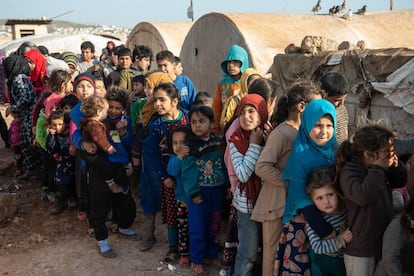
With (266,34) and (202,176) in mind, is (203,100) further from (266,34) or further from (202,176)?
(266,34)

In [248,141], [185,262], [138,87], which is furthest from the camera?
[138,87]

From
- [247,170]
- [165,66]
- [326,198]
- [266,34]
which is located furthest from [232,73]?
[266,34]

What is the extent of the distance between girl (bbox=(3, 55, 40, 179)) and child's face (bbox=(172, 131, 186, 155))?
306cm

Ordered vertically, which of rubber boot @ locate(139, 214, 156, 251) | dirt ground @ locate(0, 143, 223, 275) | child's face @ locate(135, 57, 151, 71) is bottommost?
dirt ground @ locate(0, 143, 223, 275)

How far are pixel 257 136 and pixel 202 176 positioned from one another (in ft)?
2.29

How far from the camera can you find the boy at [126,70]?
568 cm

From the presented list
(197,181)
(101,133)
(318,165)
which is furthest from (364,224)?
(101,133)

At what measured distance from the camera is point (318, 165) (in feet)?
7.77

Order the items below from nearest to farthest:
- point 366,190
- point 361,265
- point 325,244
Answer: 1. point 366,190
2. point 361,265
3. point 325,244

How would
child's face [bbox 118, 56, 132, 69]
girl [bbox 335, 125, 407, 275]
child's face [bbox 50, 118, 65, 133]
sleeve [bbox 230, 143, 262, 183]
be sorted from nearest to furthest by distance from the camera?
girl [bbox 335, 125, 407, 275] < sleeve [bbox 230, 143, 262, 183] < child's face [bbox 50, 118, 65, 133] < child's face [bbox 118, 56, 132, 69]

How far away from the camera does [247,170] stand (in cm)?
269

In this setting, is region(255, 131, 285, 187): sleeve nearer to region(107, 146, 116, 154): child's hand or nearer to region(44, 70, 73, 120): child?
region(107, 146, 116, 154): child's hand

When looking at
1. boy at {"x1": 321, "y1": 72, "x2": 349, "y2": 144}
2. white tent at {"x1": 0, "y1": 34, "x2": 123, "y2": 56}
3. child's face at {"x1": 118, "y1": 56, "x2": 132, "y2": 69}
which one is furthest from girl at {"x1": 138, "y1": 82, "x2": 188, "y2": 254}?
white tent at {"x1": 0, "y1": 34, "x2": 123, "y2": 56}

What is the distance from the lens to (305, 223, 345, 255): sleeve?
229 cm
